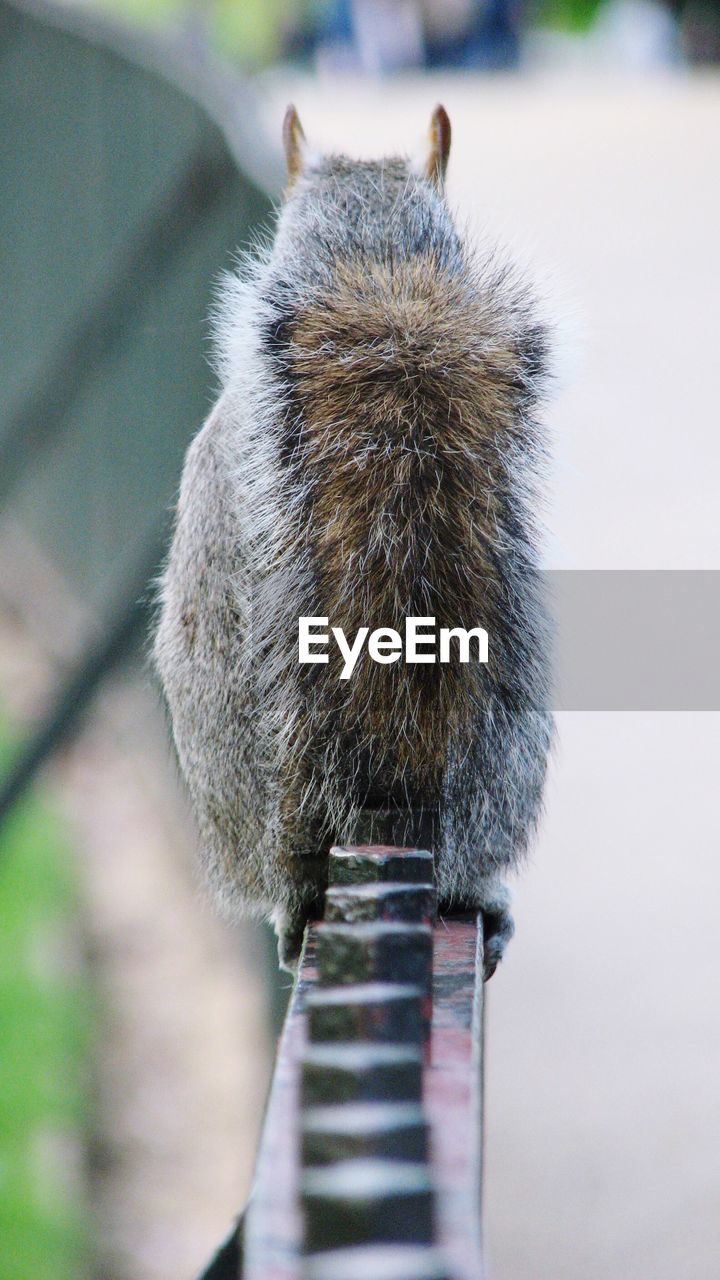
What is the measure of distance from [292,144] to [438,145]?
13 centimetres

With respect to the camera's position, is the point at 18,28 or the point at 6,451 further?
the point at 18,28

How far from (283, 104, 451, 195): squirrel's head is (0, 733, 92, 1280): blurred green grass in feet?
5.99

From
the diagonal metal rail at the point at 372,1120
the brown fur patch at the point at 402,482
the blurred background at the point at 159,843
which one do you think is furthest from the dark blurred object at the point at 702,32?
the diagonal metal rail at the point at 372,1120

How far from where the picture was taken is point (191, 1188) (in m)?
2.74

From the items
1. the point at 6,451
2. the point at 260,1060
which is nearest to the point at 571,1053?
the point at 260,1060

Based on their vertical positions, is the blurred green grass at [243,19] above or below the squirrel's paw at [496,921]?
above

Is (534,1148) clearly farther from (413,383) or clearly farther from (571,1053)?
(413,383)

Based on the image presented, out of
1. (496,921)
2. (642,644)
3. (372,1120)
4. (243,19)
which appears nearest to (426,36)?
(243,19)

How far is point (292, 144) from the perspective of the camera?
111 centimetres

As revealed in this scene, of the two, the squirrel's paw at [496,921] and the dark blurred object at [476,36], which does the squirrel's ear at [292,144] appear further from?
the dark blurred object at [476,36]

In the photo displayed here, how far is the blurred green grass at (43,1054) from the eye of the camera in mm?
2717

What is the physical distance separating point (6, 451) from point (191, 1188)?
167cm

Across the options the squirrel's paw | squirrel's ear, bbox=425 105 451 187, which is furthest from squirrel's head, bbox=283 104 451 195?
the squirrel's paw

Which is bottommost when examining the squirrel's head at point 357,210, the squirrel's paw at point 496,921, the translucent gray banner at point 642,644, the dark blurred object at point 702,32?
the translucent gray banner at point 642,644
